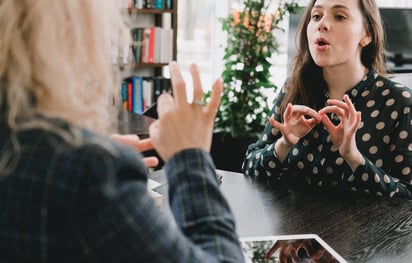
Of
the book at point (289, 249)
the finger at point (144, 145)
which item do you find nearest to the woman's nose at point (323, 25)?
the book at point (289, 249)

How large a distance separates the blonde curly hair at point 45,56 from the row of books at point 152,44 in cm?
377

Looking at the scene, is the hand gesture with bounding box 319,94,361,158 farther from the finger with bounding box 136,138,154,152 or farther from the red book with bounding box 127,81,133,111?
the red book with bounding box 127,81,133,111

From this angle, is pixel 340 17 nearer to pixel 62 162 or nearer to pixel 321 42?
pixel 321 42

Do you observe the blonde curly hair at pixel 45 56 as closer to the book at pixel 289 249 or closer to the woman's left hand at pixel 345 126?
the book at pixel 289 249

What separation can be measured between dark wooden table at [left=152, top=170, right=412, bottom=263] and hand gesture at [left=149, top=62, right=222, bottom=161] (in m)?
0.52

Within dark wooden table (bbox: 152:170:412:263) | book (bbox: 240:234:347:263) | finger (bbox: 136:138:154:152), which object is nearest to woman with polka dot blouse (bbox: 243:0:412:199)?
dark wooden table (bbox: 152:170:412:263)

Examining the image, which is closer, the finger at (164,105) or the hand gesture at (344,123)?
the finger at (164,105)

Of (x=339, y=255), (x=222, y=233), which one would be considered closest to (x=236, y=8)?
(x=339, y=255)

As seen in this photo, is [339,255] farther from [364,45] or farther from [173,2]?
[173,2]

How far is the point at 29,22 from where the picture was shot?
0.63 meters

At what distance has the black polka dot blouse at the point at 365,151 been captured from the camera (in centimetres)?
182

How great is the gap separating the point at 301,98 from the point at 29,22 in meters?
1.53

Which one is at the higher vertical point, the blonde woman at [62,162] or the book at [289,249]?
the blonde woman at [62,162]

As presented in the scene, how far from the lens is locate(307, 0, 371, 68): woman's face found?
6.43ft
